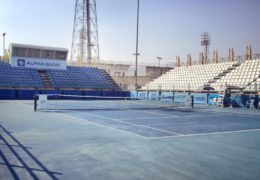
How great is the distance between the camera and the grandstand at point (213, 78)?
3547 cm

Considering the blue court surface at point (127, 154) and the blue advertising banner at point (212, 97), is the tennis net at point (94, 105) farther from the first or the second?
the blue court surface at point (127, 154)

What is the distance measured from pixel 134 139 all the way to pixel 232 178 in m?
5.01

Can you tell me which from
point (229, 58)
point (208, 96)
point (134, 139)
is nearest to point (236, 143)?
point (134, 139)

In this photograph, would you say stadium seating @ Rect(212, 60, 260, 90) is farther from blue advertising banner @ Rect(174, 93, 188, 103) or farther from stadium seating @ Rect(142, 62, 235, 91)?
blue advertising banner @ Rect(174, 93, 188, 103)

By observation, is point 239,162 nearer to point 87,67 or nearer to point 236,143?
point 236,143

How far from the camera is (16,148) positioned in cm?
872

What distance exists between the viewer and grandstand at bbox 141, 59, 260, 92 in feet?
116

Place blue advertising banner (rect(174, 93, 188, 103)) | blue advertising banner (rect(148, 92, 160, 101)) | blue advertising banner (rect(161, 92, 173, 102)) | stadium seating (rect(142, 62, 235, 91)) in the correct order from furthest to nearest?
1. blue advertising banner (rect(148, 92, 160, 101))
2. stadium seating (rect(142, 62, 235, 91))
3. blue advertising banner (rect(161, 92, 173, 102))
4. blue advertising banner (rect(174, 93, 188, 103))

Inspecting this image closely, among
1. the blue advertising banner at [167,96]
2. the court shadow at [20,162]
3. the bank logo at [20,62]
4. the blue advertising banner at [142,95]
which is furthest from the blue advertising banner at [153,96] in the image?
the court shadow at [20,162]

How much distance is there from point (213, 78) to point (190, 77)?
5.03 metres

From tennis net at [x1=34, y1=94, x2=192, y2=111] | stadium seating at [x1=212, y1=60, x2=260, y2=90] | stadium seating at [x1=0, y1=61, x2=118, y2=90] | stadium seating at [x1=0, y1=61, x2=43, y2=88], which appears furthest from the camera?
stadium seating at [x1=0, y1=61, x2=118, y2=90]

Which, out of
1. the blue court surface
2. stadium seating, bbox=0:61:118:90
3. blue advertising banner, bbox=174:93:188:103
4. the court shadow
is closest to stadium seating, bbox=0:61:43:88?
stadium seating, bbox=0:61:118:90

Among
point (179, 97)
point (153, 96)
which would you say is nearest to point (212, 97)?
point (179, 97)

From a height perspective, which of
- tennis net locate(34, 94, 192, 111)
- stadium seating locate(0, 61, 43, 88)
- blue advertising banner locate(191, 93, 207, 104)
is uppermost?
stadium seating locate(0, 61, 43, 88)
